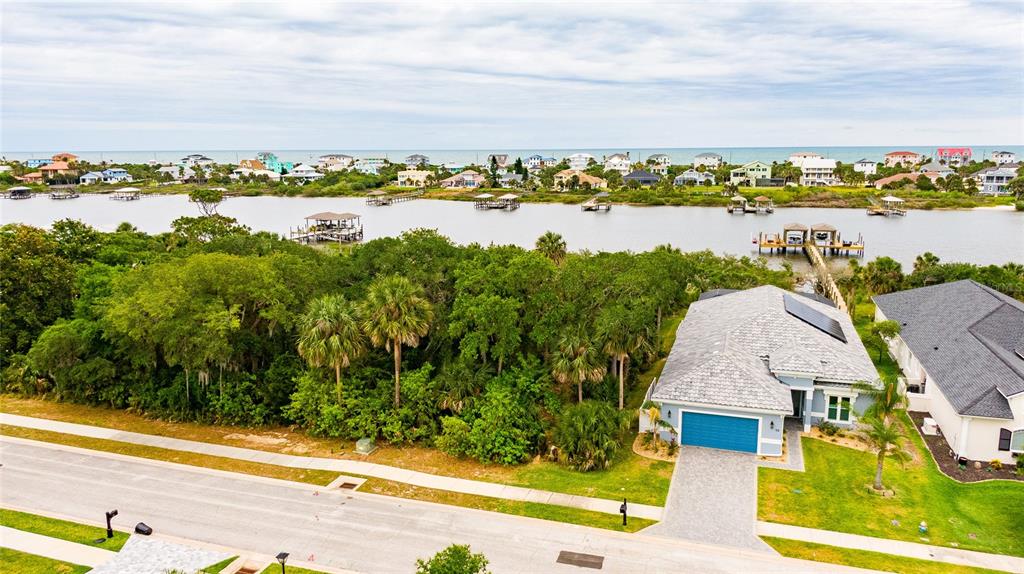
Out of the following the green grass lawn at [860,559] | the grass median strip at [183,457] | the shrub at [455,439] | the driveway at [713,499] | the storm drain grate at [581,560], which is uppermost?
the shrub at [455,439]

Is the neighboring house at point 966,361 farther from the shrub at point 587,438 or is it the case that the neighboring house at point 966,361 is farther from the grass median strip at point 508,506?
the grass median strip at point 508,506

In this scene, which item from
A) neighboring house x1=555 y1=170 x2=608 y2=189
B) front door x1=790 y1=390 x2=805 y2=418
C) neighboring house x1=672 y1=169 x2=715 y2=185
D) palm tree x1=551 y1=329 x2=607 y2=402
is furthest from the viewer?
neighboring house x1=672 y1=169 x2=715 y2=185

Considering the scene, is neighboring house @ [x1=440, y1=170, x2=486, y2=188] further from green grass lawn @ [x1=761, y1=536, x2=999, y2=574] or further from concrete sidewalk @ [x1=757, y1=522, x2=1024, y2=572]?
green grass lawn @ [x1=761, y1=536, x2=999, y2=574]

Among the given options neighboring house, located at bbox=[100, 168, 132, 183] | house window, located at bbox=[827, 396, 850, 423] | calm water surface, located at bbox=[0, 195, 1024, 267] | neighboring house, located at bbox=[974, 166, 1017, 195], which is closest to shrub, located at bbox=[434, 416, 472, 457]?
house window, located at bbox=[827, 396, 850, 423]

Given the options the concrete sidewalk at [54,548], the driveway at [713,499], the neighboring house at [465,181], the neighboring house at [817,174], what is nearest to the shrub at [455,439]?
the driveway at [713,499]

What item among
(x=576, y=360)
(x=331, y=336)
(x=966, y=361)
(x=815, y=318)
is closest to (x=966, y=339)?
(x=966, y=361)

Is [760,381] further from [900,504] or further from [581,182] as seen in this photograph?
[581,182]
